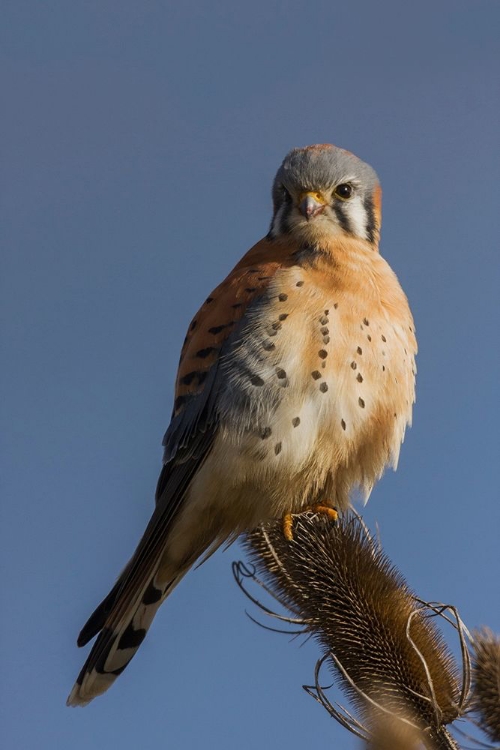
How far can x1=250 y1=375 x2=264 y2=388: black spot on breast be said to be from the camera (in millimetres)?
4316

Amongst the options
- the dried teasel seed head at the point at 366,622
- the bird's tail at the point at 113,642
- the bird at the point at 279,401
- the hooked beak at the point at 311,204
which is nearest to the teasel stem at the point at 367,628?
the dried teasel seed head at the point at 366,622

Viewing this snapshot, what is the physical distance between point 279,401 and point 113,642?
4.63 ft

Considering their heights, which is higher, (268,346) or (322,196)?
(322,196)

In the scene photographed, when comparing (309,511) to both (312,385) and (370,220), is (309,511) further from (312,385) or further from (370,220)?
(370,220)

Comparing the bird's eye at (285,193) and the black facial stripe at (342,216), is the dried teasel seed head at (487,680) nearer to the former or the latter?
the black facial stripe at (342,216)

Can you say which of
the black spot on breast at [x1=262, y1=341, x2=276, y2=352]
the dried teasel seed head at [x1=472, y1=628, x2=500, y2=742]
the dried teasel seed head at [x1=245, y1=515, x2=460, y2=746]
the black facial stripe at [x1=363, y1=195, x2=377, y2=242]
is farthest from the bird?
the dried teasel seed head at [x1=472, y1=628, x2=500, y2=742]

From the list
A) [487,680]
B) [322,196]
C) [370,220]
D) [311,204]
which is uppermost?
[370,220]

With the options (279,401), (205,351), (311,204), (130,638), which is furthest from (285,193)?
(130,638)

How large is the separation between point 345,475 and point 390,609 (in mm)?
1300

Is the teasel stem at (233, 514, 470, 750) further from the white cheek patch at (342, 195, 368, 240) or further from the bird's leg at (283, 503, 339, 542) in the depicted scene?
the white cheek patch at (342, 195, 368, 240)

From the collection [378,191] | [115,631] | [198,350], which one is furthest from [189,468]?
[378,191]

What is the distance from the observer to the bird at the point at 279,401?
4.28 metres

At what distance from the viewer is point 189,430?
4.61 meters

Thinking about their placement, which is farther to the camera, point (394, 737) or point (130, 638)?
point (130, 638)
